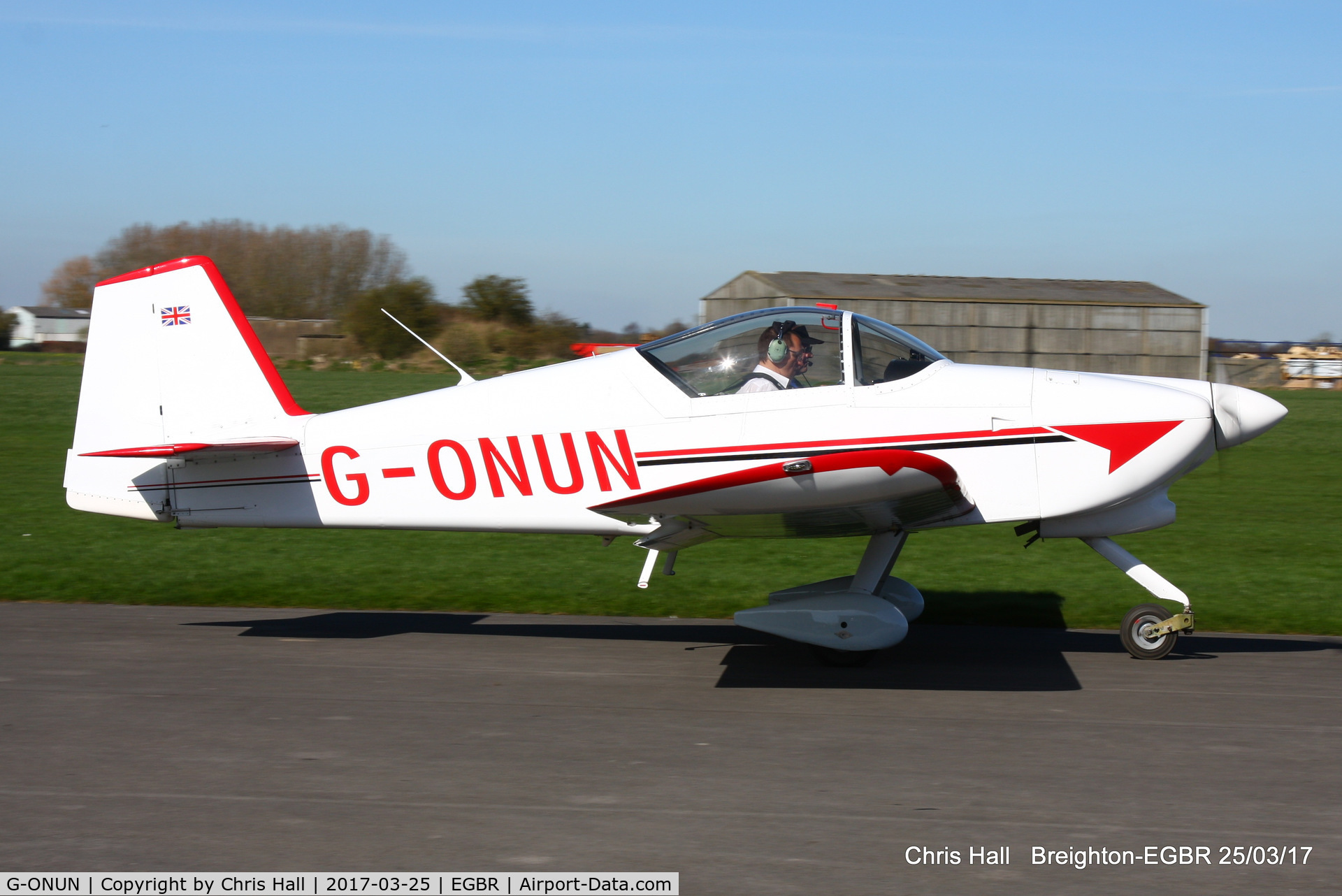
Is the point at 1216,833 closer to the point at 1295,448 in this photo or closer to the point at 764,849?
the point at 764,849

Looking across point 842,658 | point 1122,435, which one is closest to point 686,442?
point 842,658

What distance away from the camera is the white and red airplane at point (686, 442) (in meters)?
5.74

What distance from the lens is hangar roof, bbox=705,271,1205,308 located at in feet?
106

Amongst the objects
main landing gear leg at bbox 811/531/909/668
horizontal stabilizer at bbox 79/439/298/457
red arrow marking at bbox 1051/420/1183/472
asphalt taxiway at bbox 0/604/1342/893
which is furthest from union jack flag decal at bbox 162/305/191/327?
red arrow marking at bbox 1051/420/1183/472

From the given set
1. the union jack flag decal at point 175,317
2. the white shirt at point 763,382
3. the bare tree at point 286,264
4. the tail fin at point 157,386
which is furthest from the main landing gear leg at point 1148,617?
the bare tree at point 286,264

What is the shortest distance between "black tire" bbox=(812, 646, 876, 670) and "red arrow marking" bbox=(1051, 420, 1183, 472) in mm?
1600

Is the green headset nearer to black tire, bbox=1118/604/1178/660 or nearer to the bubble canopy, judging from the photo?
the bubble canopy

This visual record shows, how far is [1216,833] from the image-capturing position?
366 cm

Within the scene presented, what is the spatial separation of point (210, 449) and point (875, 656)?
3.96 metres

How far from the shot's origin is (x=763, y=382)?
19.1 feet

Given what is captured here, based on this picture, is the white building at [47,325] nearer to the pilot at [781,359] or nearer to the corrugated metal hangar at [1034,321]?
Result: the corrugated metal hangar at [1034,321]

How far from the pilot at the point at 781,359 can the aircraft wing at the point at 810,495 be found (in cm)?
48

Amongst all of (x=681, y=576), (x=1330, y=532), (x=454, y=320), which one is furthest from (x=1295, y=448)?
(x=454, y=320)

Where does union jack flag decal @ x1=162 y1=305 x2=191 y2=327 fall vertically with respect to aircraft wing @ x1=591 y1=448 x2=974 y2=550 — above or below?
above
